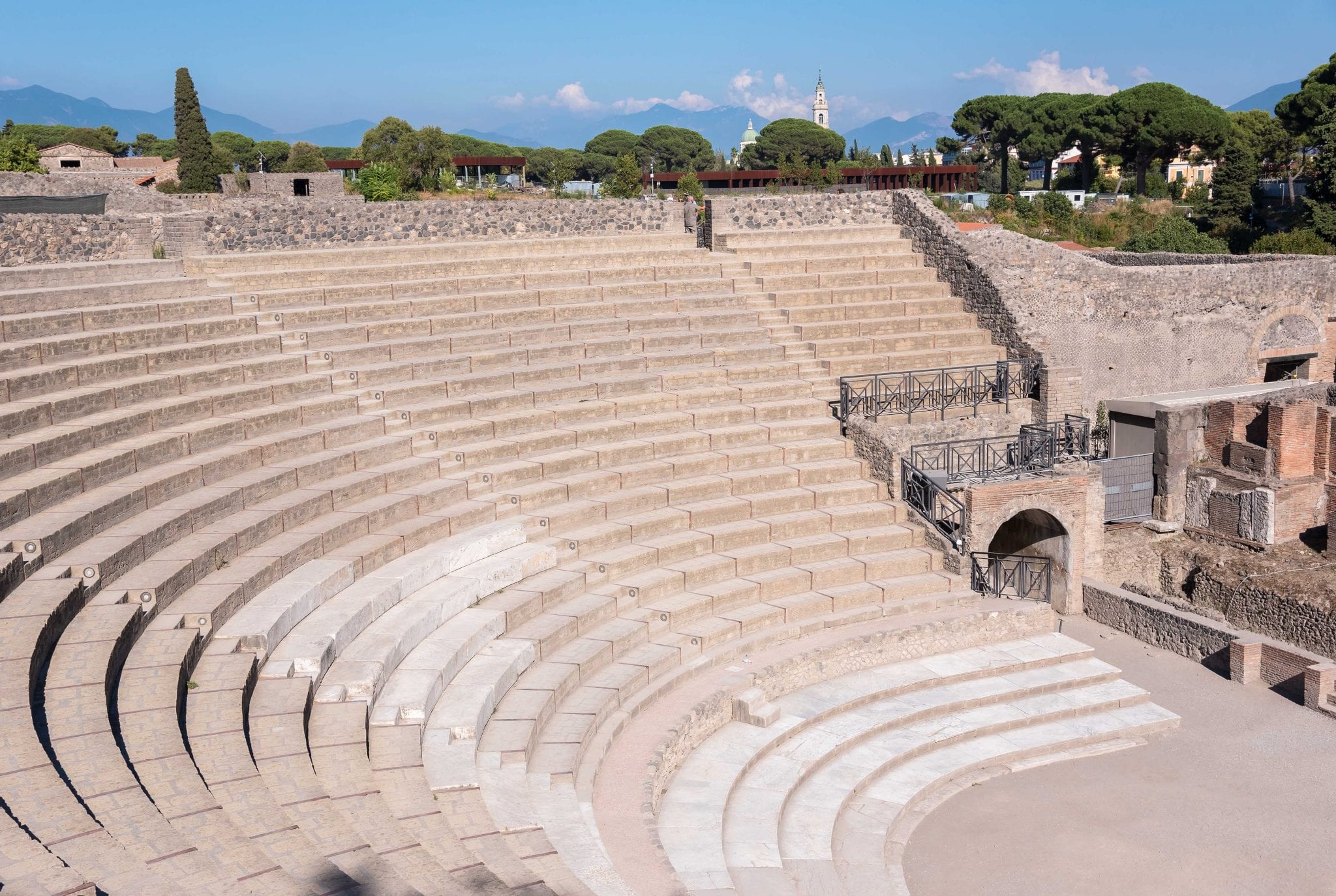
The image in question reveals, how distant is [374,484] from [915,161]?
64588 mm

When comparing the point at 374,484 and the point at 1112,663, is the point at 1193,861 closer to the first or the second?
the point at 1112,663

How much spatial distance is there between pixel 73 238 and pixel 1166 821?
1220 centimetres

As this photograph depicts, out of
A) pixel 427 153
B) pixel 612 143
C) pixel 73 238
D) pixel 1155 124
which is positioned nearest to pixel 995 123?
pixel 1155 124

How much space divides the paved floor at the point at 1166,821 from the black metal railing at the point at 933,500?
9.26 ft

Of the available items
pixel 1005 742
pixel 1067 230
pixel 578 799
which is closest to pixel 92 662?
pixel 578 799

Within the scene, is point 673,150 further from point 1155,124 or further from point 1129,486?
point 1129,486

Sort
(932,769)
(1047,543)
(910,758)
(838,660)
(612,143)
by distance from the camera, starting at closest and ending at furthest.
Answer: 1. (932,769)
2. (910,758)
3. (838,660)
4. (1047,543)
5. (612,143)

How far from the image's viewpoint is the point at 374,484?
10.7 metres

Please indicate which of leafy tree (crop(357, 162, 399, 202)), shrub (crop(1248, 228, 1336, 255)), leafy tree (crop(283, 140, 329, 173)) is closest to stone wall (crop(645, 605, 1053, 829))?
leafy tree (crop(357, 162, 399, 202))

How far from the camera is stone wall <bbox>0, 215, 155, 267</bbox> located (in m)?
12.5

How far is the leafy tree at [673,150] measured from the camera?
77.9m

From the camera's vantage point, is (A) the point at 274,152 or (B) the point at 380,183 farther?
(A) the point at 274,152

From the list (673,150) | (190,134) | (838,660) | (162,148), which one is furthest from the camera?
(673,150)

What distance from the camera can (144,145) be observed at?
244 feet
